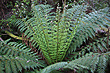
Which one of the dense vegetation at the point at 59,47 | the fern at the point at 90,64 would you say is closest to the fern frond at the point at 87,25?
the dense vegetation at the point at 59,47

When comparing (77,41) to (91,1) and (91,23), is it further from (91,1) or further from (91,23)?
(91,1)

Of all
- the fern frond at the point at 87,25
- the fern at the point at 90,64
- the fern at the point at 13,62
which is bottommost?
the fern at the point at 90,64

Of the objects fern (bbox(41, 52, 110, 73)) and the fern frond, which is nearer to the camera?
fern (bbox(41, 52, 110, 73))

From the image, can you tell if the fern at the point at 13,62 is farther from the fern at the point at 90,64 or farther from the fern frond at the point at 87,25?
the fern frond at the point at 87,25

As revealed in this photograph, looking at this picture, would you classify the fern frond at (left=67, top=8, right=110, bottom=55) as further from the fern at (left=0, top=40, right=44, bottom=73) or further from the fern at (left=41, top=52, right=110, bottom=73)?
the fern at (left=0, top=40, right=44, bottom=73)

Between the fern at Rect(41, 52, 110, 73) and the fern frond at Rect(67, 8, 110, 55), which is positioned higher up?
the fern frond at Rect(67, 8, 110, 55)

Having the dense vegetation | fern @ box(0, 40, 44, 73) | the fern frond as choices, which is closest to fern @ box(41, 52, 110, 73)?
the dense vegetation

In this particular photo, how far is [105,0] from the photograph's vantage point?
9.44 ft

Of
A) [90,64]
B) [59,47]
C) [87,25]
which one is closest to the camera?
[90,64]

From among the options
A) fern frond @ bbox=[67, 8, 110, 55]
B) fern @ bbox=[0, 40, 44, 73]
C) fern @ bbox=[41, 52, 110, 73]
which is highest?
fern frond @ bbox=[67, 8, 110, 55]

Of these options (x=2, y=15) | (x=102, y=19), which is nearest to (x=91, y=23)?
(x=102, y=19)

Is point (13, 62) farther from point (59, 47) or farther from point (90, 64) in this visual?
point (90, 64)

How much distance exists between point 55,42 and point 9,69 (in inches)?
27.5

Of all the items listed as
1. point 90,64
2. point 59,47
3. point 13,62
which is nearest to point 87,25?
point 59,47
